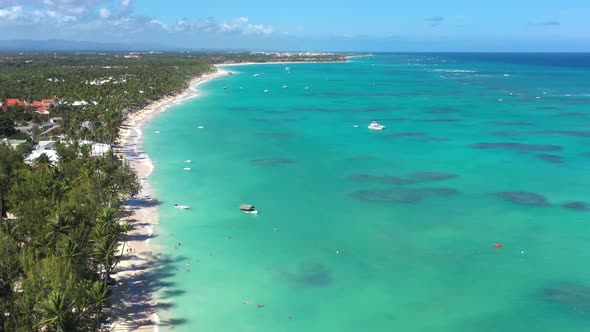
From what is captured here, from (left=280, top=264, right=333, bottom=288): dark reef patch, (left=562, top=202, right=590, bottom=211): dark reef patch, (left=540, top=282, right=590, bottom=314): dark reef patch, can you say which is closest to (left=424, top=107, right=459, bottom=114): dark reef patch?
(left=562, top=202, right=590, bottom=211): dark reef patch

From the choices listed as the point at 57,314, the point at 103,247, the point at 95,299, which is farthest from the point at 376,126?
the point at 57,314

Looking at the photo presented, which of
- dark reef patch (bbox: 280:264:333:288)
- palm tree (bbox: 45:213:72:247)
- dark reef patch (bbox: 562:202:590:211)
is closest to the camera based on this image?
palm tree (bbox: 45:213:72:247)

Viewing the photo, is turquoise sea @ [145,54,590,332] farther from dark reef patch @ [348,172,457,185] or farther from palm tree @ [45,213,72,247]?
palm tree @ [45,213,72,247]

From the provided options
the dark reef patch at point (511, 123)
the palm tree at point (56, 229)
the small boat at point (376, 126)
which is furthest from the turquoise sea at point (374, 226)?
the palm tree at point (56, 229)

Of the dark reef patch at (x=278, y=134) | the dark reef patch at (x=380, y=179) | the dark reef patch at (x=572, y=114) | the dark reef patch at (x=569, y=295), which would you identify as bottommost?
the dark reef patch at (x=569, y=295)

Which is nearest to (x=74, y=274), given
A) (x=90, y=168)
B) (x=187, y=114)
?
(x=90, y=168)

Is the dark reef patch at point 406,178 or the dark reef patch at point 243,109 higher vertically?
the dark reef patch at point 243,109

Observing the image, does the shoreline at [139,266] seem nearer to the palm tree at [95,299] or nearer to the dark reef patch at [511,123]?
the palm tree at [95,299]
